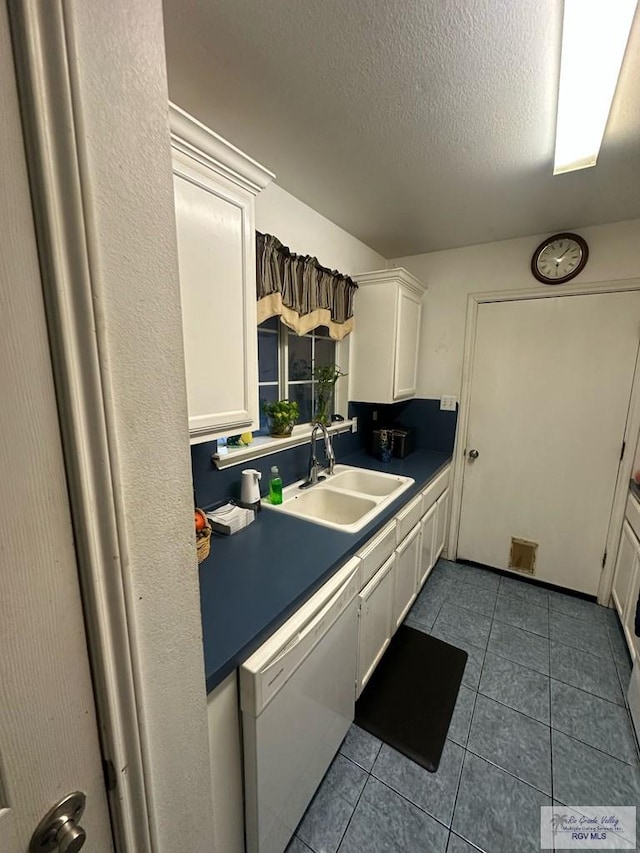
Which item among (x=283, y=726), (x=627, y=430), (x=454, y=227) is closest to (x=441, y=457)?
(x=627, y=430)

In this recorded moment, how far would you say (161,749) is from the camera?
1.86 feet

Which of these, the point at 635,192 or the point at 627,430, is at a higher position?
the point at 635,192

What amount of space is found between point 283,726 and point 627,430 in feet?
8.06

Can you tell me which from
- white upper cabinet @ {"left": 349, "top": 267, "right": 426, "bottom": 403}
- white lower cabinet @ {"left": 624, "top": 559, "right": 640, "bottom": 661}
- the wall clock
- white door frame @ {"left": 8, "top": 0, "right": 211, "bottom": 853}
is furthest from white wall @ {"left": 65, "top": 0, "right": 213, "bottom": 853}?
the wall clock

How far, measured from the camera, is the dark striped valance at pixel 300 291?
1534 millimetres

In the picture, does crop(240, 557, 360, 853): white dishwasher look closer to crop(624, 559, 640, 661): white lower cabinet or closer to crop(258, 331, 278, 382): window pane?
crop(258, 331, 278, 382): window pane

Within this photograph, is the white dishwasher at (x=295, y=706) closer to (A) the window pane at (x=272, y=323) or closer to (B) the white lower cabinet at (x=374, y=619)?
(B) the white lower cabinet at (x=374, y=619)

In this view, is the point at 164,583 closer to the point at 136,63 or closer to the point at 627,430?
the point at 136,63

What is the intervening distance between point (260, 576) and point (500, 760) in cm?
127

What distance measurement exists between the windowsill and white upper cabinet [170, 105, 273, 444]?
0.37 metres

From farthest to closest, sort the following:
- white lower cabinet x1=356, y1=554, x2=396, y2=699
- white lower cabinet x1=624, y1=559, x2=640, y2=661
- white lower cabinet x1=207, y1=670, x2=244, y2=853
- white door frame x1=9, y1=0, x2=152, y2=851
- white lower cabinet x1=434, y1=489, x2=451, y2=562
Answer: white lower cabinet x1=434, y1=489, x2=451, y2=562 → white lower cabinet x1=624, y1=559, x2=640, y2=661 → white lower cabinet x1=356, y1=554, x2=396, y2=699 → white lower cabinet x1=207, y1=670, x2=244, y2=853 → white door frame x1=9, y1=0, x2=152, y2=851

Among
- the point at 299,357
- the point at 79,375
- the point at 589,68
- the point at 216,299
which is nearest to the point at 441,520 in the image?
the point at 299,357

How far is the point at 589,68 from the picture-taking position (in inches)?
39.3

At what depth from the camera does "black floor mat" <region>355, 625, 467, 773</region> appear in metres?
1.46
